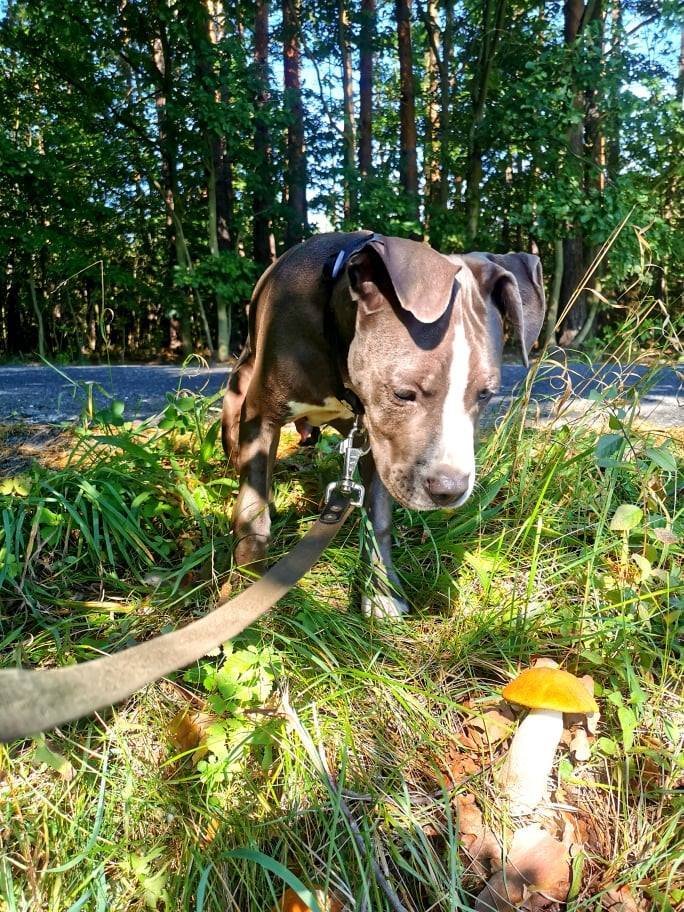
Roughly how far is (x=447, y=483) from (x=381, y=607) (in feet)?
2.32

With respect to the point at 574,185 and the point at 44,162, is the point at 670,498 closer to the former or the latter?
the point at 574,185

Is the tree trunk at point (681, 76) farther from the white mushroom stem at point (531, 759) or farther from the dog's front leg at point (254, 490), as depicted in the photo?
the white mushroom stem at point (531, 759)

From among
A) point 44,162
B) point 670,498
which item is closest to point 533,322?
point 670,498

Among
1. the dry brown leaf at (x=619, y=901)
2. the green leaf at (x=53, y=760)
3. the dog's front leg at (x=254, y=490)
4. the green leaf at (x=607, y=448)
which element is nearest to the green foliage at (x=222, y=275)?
the dog's front leg at (x=254, y=490)

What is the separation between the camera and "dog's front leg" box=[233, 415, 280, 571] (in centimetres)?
262

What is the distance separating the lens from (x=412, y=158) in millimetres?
13141

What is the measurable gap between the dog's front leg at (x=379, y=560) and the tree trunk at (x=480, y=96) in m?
11.1

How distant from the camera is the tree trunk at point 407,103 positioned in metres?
12.9

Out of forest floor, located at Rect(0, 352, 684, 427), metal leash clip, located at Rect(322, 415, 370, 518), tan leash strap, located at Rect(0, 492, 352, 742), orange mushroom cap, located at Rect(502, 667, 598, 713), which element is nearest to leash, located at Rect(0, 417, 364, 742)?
tan leash strap, located at Rect(0, 492, 352, 742)

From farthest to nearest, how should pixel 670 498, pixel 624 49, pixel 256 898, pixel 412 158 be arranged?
pixel 412 158, pixel 624 49, pixel 670 498, pixel 256 898

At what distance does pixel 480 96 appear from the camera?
1203 centimetres

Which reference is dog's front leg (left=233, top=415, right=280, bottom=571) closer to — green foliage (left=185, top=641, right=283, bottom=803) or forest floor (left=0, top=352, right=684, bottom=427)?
green foliage (left=185, top=641, right=283, bottom=803)

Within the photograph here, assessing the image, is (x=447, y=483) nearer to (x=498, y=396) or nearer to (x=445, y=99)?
(x=498, y=396)

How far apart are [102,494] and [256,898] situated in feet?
5.71
